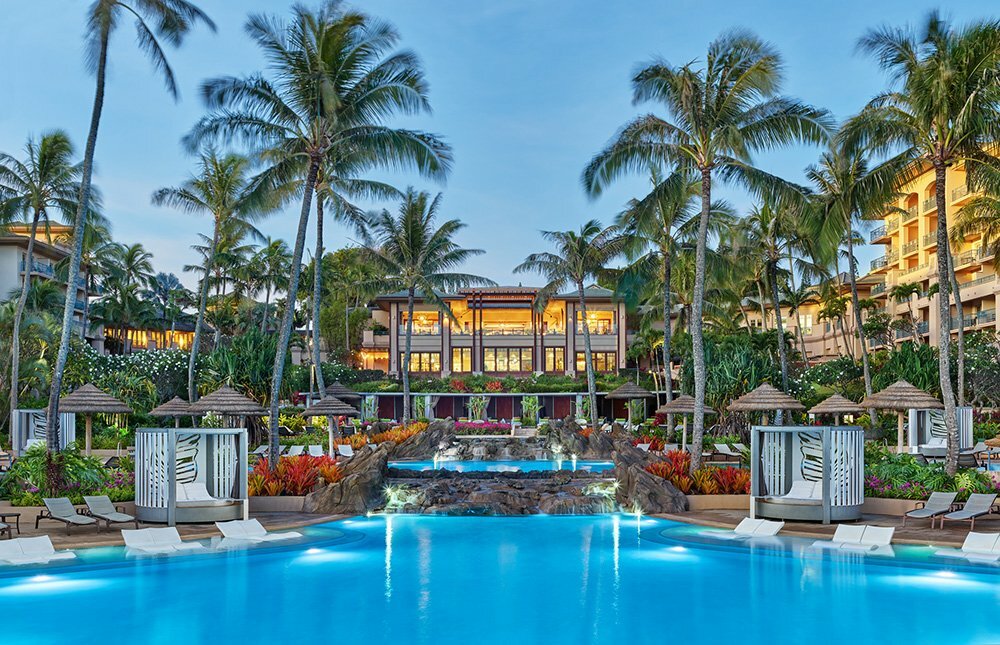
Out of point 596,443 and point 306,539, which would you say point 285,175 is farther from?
point 596,443

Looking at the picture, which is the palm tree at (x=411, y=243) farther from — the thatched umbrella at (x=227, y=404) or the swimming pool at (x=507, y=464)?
the thatched umbrella at (x=227, y=404)

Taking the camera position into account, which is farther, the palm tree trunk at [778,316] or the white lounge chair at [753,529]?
the palm tree trunk at [778,316]

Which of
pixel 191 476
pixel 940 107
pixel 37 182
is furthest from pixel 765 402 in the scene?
pixel 37 182

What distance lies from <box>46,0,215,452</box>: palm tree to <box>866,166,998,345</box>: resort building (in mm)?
38820

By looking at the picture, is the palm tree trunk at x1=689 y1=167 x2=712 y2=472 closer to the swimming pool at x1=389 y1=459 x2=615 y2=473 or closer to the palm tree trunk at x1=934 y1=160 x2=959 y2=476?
the palm tree trunk at x1=934 y1=160 x2=959 y2=476

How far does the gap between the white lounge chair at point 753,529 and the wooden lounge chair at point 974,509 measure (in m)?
2.95

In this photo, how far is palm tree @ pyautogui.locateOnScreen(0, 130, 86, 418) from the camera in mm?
30266

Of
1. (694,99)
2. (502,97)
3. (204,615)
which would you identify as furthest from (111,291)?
(204,615)

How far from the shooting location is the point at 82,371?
3525 centimetres

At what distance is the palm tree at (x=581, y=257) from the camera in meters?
36.3

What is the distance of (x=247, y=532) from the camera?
48.2 feet

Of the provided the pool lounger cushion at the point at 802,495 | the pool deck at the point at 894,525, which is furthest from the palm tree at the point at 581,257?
the pool lounger cushion at the point at 802,495

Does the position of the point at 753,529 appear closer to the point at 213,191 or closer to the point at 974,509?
the point at 974,509

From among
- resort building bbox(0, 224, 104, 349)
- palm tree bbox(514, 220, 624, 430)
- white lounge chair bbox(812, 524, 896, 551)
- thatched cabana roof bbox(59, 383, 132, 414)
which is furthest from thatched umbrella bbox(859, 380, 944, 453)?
resort building bbox(0, 224, 104, 349)
